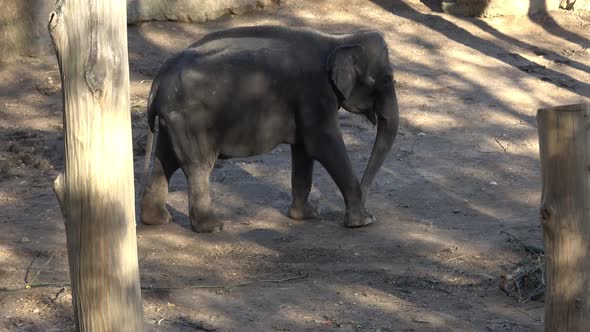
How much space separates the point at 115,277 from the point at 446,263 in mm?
2950

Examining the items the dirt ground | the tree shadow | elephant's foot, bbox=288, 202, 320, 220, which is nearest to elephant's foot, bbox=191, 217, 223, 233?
the dirt ground

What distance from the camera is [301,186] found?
7.35 m

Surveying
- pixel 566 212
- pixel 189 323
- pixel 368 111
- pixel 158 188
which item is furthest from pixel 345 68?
pixel 566 212

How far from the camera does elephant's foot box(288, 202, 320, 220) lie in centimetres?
737

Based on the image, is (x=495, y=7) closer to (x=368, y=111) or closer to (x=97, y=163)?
(x=368, y=111)

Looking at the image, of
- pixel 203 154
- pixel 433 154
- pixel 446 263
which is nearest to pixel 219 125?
pixel 203 154

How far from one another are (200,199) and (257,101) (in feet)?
2.52

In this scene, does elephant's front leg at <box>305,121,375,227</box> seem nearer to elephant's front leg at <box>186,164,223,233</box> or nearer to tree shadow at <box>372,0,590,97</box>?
elephant's front leg at <box>186,164,223,233</box>

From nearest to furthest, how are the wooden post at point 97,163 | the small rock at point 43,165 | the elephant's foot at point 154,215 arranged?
the wooden post at point 97,163 → the elephant's foot at point 154,215 → the small rock at point 43,165

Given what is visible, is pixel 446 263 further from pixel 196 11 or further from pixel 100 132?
pixel 196 11

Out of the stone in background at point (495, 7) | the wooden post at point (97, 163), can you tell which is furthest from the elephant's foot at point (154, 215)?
the stone in background at point (495, 7)

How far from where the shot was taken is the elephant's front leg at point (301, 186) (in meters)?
7.35

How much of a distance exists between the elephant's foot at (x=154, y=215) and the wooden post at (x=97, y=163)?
3162 mm

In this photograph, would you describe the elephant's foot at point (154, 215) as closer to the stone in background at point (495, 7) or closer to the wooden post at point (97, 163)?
the wooden post at point (97, 163)
